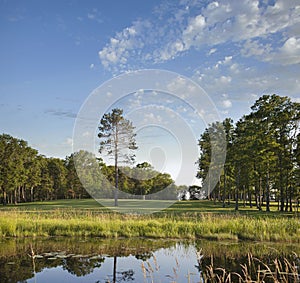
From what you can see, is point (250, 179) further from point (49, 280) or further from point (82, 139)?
point (49, 280)

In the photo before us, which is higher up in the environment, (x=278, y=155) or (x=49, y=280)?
(x=278, y=155)

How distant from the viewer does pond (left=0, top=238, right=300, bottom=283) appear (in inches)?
372

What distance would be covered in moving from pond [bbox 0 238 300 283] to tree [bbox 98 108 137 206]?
1106 inches

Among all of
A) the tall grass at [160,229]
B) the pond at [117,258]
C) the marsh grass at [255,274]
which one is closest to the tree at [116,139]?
the tall grass at [160,229]

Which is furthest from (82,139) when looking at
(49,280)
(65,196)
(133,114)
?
(65,196)

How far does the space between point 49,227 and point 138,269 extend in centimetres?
793

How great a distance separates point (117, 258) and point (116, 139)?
106 ft

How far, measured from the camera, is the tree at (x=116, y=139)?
43094 millimetres

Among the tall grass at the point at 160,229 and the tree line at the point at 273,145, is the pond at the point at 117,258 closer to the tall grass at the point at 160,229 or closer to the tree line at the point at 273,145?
the tall grass at the point at 160,229

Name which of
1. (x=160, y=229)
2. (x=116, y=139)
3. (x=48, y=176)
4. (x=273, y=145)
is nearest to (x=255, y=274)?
(x=160, y=229)

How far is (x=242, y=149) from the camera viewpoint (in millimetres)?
36562

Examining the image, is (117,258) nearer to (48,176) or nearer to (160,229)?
(160,229)

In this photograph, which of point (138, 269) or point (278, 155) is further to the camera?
point (278, 155)

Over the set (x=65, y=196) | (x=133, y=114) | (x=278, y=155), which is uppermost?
(x=133, y=114)
